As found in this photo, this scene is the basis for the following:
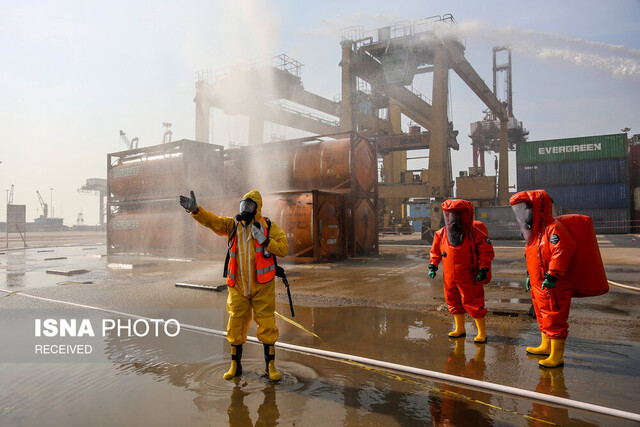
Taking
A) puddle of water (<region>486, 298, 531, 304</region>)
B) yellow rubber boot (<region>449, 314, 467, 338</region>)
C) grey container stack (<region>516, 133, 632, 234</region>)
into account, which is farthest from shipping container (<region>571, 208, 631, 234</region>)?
yellow rubber boot (<region>449, 314, 467, 338</region>)

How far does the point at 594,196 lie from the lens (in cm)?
2864

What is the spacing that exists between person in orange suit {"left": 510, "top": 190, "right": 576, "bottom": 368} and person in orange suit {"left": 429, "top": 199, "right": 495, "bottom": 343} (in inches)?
22.0

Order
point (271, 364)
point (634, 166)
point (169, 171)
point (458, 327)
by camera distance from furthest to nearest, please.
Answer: point (634, 166) < point (169, 171) < point (458, 327) < point (271, 364)

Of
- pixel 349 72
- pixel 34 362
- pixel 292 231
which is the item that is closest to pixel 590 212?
pixel 349 72

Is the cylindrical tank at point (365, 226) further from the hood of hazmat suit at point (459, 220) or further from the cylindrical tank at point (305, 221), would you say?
the hood of hazmat suit at point (459, 220)

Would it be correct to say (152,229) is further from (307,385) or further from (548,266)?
(548,266)

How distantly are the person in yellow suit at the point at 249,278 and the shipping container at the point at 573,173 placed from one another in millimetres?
32343

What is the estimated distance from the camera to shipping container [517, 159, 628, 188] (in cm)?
2839

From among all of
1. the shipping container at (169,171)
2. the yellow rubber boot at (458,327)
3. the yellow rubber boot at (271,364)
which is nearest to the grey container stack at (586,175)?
the shipping container at (169,171)

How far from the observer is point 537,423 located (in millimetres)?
2422

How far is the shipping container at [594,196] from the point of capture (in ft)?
91.3

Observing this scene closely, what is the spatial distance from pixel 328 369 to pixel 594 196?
32.2 meters

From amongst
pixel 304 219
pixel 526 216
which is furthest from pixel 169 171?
pixel 526 216

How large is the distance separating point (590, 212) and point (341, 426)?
1291 inches
